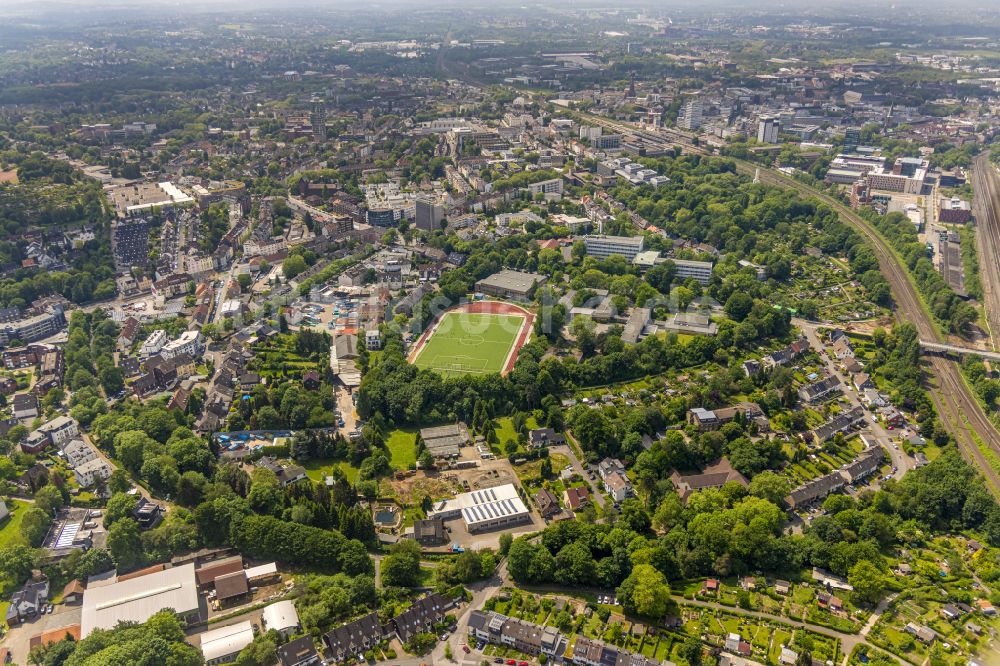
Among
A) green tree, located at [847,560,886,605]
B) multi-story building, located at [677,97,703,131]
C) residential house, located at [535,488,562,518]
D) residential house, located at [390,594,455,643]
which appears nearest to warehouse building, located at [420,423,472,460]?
residential house, located at [535,488,562,518]

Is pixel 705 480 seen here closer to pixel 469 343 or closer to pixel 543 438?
pixel 543 438

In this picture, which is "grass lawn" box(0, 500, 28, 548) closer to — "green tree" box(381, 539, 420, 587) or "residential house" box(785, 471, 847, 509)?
"green tree" box(381, 539, 420, 587)

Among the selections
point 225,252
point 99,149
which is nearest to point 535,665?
point 225,252

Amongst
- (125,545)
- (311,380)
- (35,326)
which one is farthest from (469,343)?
(35,326)

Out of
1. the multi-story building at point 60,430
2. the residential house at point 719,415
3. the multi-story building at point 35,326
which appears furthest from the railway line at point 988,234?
the multi-story building at point 35,326

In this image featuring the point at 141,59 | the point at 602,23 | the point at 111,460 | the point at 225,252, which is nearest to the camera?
the point at 111,460

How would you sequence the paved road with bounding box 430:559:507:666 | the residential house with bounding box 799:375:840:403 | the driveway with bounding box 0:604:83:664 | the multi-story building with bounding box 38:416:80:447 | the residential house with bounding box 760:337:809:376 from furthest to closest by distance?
the residential house with bounding box 760:337:809:376
the residential house with bounding box 799:375:840:403
the multi-story building with bounding box 38:416:80:447
the driveway with bounding box 0:604:83:664
the paved road with bounding box 430:559:507:666

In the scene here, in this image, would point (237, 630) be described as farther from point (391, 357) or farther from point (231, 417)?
point (391, 357)
